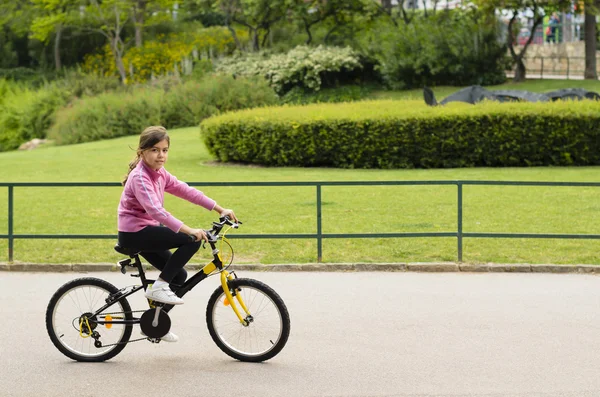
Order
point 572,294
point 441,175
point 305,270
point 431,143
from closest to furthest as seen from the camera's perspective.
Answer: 1. point 572,294
2. point 305,270
3. point 441,175
4. point 431,143

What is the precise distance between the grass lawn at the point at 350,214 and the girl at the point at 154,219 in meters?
4.78

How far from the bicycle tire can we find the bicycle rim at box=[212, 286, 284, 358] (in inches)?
23.8

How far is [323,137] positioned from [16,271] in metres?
11.5

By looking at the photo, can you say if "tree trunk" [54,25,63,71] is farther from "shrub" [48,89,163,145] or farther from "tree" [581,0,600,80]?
"tree" [581,0,600,80]

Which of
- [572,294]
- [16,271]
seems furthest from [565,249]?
[16,271]

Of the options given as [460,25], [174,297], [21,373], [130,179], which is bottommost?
[21,373]

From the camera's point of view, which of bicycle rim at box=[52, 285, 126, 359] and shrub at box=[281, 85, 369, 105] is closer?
bicycle rim at box=[52, 285, 126, 359]

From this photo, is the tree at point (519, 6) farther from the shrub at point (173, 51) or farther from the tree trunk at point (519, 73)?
the shrub at point (173, 51)

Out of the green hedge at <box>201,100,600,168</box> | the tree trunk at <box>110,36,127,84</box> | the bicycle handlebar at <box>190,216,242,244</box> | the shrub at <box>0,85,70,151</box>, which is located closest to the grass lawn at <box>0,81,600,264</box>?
the green hedge at <box>201,100,600,168</box>

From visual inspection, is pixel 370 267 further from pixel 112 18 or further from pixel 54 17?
pixel 112 18

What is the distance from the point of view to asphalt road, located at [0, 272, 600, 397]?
20.0 feet

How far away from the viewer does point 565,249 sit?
39.8 ft

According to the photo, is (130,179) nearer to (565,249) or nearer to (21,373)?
(21,373)

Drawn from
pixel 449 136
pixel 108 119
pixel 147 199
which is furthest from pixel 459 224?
pixel 108 119
